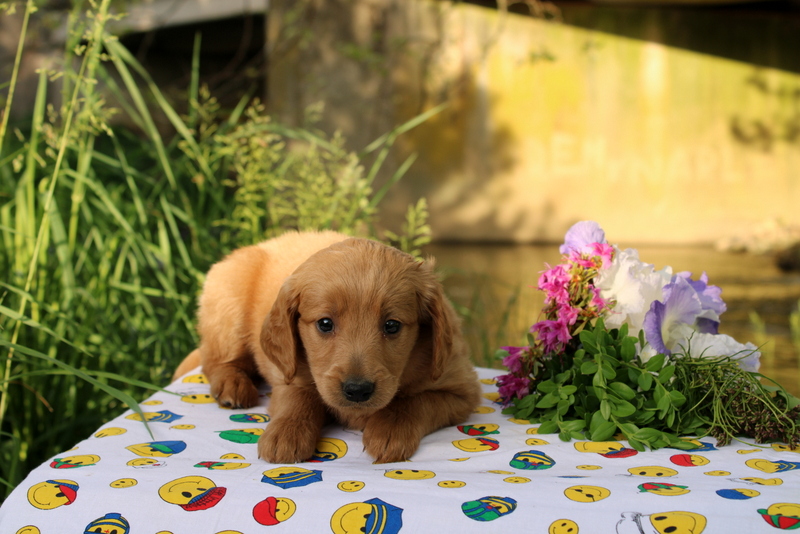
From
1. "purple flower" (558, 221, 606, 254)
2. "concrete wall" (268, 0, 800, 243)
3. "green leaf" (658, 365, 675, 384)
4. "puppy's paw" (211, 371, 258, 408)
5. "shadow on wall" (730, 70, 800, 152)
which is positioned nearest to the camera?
"green leaf" (658, 365, 675, 384)

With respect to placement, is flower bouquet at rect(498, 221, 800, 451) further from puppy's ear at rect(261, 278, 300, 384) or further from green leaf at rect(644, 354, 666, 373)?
puppy's ear at rect(261, 278, 300, 384)

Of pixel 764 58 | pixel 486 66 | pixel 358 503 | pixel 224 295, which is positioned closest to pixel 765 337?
pixel 224 295

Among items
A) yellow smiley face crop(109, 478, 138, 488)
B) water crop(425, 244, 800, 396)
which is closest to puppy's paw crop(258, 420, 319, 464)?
yellow smiley face crop(109, 478, 138, 488)

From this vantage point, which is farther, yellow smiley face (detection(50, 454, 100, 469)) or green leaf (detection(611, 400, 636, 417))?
green leaf (detection(611, 400, 636, 417))

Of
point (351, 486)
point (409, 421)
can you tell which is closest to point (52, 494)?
point (351, 486)

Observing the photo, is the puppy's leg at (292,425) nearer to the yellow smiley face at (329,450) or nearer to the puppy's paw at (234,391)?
the yellow smiley face at (329,450)

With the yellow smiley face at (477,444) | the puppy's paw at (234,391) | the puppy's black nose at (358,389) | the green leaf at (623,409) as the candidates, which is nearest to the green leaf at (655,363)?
the green leaf at (623,409)

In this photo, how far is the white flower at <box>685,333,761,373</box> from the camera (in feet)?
7.04

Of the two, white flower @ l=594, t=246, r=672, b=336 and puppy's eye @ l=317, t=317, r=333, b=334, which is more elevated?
white flower @ l=594, t=246, r=672, b=336

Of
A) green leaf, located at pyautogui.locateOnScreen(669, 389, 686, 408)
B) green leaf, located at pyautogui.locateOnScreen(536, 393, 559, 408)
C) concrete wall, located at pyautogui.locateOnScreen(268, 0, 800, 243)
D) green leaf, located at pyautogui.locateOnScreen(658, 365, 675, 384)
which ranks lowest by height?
green leaf, located at pyautogui.locateOnScreen(536, 393, 559, 408)

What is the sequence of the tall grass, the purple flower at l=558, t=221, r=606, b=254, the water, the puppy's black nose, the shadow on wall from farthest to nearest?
the shadow on wall, the water, the tall grass, the purple flower at l=558, t=221, r=606, b=254, the puppy's black nose

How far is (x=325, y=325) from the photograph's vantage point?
2.07 m

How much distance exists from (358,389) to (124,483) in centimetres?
59

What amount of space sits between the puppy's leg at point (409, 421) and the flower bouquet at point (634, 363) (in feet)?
0.73
